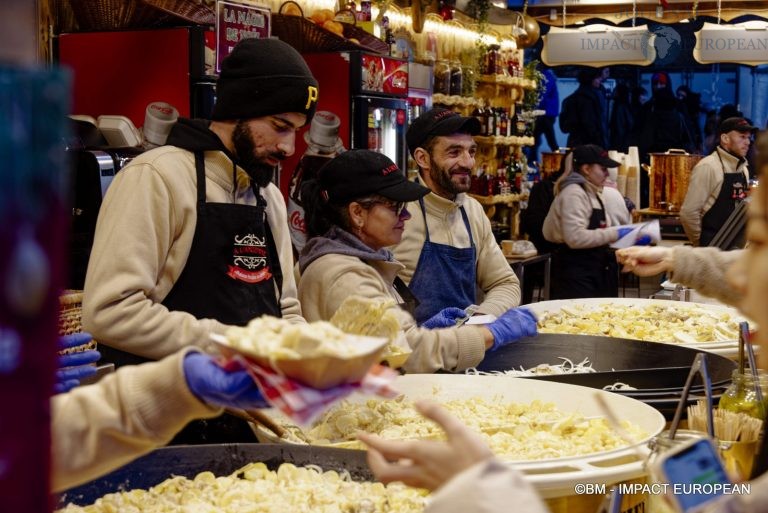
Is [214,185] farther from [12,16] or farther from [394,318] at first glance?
[12,16]

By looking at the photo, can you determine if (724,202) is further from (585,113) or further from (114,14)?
(585,113)

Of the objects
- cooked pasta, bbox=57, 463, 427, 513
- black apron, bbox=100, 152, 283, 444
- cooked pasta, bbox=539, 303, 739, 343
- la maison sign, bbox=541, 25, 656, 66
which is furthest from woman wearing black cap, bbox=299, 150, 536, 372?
la maison sign, bbox=541, 25, 656, 66

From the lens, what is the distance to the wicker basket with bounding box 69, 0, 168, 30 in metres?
5.78

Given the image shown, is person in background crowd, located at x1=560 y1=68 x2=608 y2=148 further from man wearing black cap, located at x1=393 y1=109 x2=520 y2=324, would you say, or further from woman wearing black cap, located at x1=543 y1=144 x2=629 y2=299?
man wearing black cap, located at x1=393 y1=109 x2=520 y2=324

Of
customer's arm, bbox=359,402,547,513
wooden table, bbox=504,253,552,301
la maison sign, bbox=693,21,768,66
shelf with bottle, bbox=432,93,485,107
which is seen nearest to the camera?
customer's arm, bbox=359,402,547,513

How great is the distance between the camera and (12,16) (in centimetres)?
76

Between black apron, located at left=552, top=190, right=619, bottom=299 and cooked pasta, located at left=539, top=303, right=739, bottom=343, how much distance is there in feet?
11.1

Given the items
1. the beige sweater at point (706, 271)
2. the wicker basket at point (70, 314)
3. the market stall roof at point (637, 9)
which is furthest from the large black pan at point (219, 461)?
the market stall roof at point (637, 9)

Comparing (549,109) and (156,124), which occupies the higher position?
(549,109)

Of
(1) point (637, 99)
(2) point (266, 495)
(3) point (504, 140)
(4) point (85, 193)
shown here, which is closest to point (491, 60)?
(3) point (504, 140)

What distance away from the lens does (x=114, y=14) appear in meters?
6.00

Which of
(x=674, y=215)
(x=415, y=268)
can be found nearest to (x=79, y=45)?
(x=415, y=268)

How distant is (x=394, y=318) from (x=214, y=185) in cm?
84

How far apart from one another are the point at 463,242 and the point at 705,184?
18.1 feet
